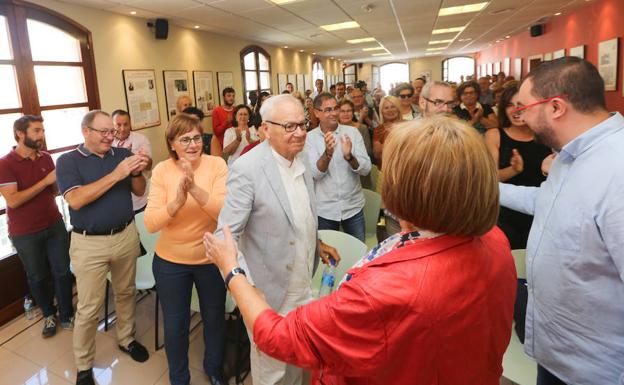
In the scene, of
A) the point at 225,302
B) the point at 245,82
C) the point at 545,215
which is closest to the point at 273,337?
the point at 545,215

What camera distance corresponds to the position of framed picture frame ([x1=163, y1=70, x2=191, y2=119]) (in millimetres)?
5984

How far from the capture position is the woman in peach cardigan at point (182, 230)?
211 cm

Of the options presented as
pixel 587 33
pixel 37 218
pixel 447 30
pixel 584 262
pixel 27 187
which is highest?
pixel 447 30

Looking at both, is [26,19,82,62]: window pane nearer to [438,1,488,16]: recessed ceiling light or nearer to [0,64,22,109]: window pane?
[0,64,22,109]: window pane

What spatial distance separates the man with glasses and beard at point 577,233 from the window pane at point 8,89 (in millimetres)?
4390

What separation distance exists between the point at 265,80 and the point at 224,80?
7.58 feet

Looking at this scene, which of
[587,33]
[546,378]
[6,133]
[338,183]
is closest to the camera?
[546,378]

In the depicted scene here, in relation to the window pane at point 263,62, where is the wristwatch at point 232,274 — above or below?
below

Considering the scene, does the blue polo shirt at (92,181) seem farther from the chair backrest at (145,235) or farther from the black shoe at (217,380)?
the black shoe at (217,380)

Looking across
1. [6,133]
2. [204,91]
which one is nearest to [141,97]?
[204,91]

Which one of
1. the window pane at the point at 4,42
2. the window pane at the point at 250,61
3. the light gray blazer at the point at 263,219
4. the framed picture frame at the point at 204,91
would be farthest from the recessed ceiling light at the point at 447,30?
the light gray blazer at the point at 263,219

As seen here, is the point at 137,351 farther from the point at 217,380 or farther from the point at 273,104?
the point at 273,104

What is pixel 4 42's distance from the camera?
143 inches

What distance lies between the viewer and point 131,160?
7.60ft
